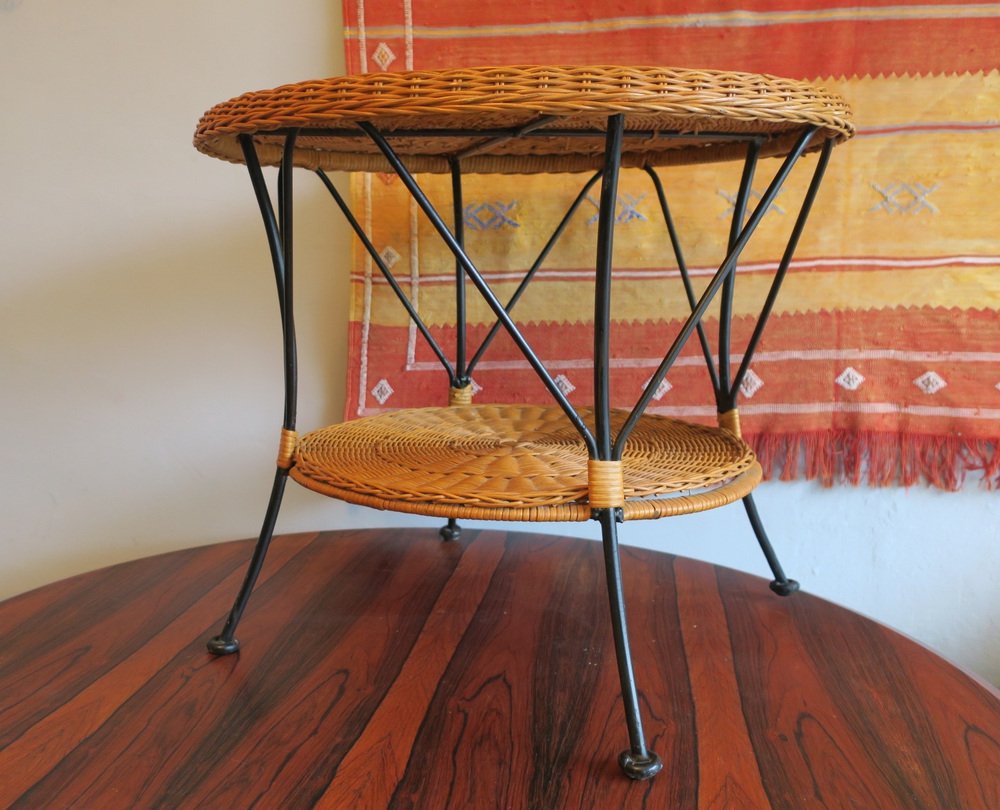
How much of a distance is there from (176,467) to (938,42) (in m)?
1.28

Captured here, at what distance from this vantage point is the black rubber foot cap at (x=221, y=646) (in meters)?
0.84

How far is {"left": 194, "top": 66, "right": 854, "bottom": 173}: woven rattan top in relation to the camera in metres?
0.60

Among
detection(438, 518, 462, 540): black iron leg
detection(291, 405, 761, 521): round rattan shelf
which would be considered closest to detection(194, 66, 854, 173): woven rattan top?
detection(291, 405, 761, 521): round rattan shelf

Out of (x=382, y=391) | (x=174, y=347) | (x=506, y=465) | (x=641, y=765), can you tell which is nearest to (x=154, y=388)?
(x=174, y=347)

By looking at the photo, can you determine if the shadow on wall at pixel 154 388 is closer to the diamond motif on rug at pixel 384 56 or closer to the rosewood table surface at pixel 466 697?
the diamond motif on rug at pixel 384 56

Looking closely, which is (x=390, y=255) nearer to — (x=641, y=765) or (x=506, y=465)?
(x=506, y=465)

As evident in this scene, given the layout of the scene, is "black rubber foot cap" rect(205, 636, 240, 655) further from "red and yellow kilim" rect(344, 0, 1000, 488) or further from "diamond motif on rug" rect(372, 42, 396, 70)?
"diamond motif on rug" rect(372, 42, 396, 70)

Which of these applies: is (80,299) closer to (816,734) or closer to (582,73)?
(582,73)

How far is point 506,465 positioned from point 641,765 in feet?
1.02

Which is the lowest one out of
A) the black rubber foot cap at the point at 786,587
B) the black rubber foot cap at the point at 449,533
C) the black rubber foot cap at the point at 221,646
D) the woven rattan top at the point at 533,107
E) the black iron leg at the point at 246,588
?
the black rubber foot cap at the point at 449,533

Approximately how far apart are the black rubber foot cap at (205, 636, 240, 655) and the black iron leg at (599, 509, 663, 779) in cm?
40

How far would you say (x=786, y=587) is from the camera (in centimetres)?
98

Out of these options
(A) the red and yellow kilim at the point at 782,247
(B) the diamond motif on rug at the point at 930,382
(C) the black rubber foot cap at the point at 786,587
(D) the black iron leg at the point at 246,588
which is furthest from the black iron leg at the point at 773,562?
(D) the black iron leg at the point at 246,588

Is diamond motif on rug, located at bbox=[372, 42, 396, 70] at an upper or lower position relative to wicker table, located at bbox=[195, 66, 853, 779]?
upper
